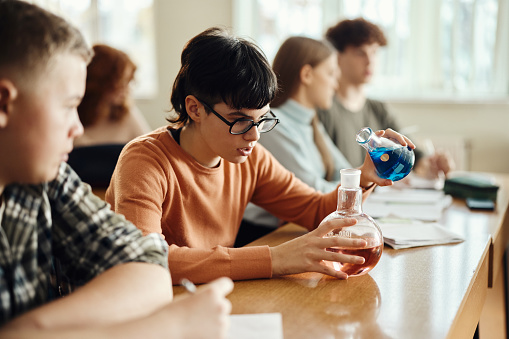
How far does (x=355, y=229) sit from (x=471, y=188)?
1079 mm

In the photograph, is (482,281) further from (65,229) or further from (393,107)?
(393,107)

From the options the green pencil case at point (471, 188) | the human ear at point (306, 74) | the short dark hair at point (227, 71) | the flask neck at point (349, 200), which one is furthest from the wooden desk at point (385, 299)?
→ the human ear at point (306, 74)

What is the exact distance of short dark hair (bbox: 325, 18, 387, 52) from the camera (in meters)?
2.84

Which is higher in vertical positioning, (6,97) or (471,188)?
(6,97)

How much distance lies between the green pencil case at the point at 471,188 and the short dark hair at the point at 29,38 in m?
1.61

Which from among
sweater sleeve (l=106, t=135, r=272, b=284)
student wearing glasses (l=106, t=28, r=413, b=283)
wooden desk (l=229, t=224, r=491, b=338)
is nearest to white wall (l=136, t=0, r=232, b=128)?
A: student wearing glasses (l=106, t=28, r=413, b=283)

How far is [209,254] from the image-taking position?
3.72 feet

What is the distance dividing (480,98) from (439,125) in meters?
0.33

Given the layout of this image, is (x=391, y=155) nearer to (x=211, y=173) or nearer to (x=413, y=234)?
(x=413, y=234)

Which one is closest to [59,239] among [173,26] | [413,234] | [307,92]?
Result: [413,234]

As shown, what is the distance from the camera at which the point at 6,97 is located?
0.73m

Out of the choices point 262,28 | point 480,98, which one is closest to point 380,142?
point 480,98

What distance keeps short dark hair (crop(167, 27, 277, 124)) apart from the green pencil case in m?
1.07

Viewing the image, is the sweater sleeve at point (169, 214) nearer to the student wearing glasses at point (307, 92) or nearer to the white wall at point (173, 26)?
the student wearing glasses at point (307, 92)
